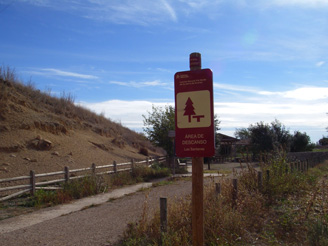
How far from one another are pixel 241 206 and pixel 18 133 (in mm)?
13287

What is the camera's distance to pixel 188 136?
3.71 m

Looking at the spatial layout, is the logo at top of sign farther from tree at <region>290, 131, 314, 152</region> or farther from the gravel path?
tree at <region>290, 131, 314, 152</region>

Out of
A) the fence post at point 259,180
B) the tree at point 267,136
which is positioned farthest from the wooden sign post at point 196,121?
the tree at point 267,136

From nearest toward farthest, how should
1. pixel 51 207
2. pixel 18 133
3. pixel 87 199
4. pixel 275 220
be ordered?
1. pixel 275 220
2. pixel 51 207
3. pixel 87 199
4. pixel 18 133

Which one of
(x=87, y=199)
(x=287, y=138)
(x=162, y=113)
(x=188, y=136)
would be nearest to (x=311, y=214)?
(x=188, y=136)

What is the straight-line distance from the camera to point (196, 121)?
3.67m

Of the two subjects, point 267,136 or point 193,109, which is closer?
point 193,109

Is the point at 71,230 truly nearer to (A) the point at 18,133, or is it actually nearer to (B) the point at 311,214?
(B) the point at 311,214

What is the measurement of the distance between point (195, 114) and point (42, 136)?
15.7 meters

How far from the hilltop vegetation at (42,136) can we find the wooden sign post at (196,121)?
11035mm

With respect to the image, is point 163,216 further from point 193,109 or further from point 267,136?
point 267,136

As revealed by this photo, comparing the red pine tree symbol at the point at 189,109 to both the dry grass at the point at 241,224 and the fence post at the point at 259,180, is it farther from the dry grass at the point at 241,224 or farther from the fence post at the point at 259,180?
the fence post at the point at 259,180

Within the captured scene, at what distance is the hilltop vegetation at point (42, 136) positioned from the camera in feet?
48.9

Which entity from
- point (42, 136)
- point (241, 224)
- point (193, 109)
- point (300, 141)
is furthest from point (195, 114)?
point (300, 141)
